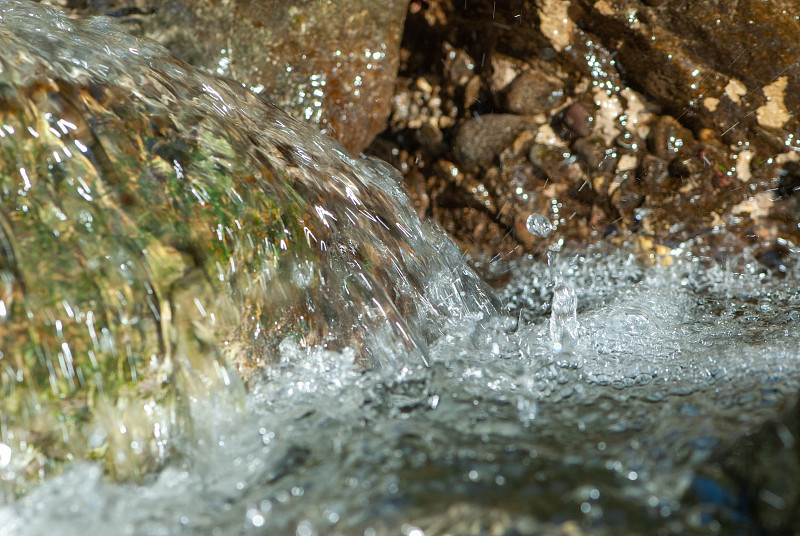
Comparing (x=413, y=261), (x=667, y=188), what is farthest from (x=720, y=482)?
(x=667, y=188)

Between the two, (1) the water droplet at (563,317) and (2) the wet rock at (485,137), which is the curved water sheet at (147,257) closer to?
(1) the water droplet at (563,317)

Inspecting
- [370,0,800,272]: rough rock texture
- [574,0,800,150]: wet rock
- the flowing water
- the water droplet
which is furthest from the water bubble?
[574,0,800,150]: wet rock

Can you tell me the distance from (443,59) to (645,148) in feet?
3.68

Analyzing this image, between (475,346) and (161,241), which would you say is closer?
(161,241)

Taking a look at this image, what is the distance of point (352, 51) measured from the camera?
11.1 ft

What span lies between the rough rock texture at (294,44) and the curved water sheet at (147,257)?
67 cm

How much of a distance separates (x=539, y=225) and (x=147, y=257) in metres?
2.05

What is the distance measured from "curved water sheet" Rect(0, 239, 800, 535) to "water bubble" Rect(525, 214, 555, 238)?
0.94 metres

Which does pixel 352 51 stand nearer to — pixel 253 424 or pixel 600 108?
pixel 600 108

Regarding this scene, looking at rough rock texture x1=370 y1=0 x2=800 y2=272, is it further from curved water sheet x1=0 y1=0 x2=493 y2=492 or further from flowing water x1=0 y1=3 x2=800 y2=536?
curved water sheet x1=0 y1=0 x2=493 y2=492

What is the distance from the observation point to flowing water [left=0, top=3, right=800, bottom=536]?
1362 mm

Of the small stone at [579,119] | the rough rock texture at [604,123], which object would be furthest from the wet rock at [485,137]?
the small stone at [579,119]

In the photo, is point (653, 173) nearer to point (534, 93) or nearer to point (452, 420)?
point (534, 93)

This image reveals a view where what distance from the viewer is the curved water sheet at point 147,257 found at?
5.58ft
